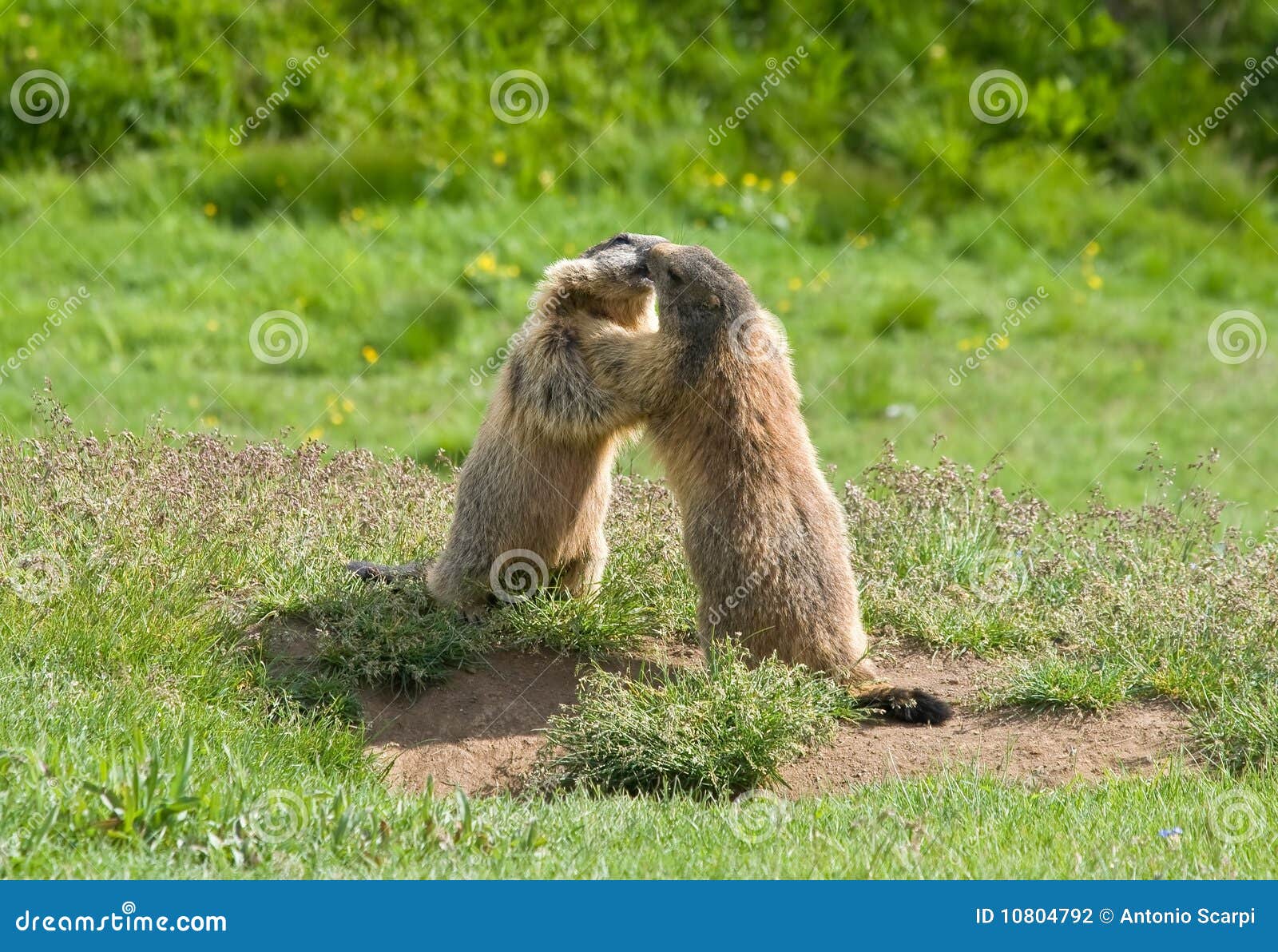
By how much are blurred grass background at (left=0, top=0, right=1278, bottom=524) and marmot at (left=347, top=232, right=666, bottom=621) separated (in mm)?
4644

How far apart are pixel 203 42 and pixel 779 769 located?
10404 millimetres

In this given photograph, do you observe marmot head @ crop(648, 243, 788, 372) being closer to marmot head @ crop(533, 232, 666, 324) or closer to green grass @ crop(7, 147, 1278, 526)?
marmot head @ crop(533, 232, 666, 324)

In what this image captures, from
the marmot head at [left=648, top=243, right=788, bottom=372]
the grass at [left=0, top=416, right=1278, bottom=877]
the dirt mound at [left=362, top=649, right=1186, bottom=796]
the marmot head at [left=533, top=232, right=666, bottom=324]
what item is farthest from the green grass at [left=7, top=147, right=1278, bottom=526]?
the marmot head at [left=648, top=243, right=788, bottom=372]

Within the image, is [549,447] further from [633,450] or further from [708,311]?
[633,450]

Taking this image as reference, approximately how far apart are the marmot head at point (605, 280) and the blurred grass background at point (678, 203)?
4830 millimetres

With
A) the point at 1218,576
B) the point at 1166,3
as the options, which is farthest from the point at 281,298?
the point at 1166,3

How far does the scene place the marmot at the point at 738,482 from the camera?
6.02 metres

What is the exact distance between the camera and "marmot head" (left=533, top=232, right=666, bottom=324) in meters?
6.38

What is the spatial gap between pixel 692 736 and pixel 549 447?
146 cm

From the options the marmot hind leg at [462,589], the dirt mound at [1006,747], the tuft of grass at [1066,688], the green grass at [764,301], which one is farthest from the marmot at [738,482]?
the green grass at [764,301]

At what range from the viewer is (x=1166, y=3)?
15.2 meters

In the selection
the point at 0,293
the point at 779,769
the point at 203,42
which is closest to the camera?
the point at 779,769

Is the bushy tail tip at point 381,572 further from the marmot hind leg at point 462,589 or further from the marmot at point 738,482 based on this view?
the marmot at point 738,482

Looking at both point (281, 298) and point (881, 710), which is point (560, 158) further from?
point (881, 710)
